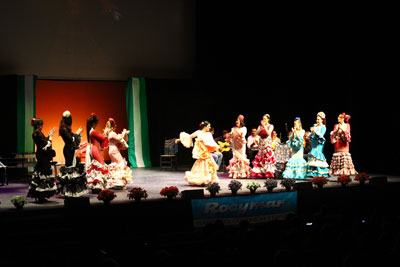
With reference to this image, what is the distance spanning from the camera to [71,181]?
787cm

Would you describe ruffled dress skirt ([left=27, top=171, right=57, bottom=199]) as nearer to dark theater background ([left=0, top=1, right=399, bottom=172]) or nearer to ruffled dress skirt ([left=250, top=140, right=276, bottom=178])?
dark theater background ([left=0, top=1, right=399, bottom=172])

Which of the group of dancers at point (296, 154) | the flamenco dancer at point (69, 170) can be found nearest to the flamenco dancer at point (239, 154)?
the group of dancers at point (296, 154)

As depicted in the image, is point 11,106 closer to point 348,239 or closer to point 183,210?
point 183,210

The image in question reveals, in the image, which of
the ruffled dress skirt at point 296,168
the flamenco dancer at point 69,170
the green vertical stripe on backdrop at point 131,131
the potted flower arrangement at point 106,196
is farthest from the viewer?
the green vertical stripe on backdrop at point 131,131

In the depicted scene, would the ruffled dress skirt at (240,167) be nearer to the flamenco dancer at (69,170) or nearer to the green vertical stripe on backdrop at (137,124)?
the green vertical stripe on backdrop at (137,124)

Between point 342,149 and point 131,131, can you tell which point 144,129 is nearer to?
point 131,131

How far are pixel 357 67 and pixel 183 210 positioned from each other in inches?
237

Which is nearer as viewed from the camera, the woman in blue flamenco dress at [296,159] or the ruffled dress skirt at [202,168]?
the ruffled dress skirt at [202,168]

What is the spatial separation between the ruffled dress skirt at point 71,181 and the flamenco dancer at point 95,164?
0.44m

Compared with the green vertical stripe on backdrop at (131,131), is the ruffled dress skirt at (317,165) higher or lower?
lower

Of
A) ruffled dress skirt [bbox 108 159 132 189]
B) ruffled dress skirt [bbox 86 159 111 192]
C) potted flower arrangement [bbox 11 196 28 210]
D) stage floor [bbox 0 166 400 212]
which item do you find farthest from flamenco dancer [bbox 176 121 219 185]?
potted flower arrangement [bbox 11 196 28 210]

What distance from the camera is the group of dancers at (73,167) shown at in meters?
7.60

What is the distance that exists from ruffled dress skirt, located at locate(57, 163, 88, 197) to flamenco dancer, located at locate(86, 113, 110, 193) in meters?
0.44

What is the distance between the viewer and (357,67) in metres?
11.1
